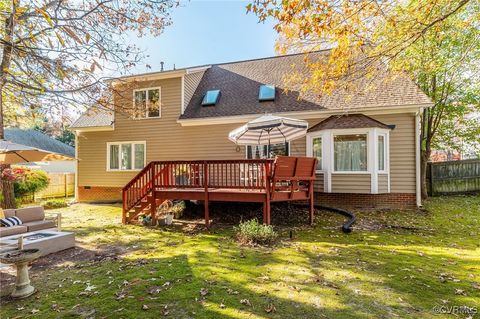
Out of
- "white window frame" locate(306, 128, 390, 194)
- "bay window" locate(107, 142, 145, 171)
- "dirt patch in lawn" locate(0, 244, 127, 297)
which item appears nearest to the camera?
"dirt patch in lawn" locate(0, 244, 127, 297)

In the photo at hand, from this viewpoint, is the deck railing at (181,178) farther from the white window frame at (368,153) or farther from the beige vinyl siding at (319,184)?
the white window frame at (368,153)

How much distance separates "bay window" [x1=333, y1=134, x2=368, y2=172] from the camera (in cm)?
979

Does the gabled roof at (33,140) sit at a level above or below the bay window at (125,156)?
above

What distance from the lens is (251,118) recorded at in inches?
449

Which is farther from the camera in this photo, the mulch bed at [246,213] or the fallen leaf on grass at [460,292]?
the mulch bed at [246,213]

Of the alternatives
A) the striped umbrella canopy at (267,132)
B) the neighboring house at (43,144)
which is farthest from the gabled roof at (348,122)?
the neighboring house at (43,144)

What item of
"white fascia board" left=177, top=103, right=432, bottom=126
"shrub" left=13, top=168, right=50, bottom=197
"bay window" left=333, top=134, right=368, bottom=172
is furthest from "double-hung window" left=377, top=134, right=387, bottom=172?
"shrub" left=13, top=168, right=50, bottom=197

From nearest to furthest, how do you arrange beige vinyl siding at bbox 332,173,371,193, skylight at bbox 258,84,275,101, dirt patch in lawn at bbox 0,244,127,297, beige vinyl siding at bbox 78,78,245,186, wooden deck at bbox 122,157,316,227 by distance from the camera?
dirt patch in lawn at bbox 0,244,127,297, wooden deck at bbox 122,157,316,227, beige vinyl siding at bbox 332,173,371,193, skylight at bbox 258,84,275,101, beige vinyl siding at bbox 78,78,245,186

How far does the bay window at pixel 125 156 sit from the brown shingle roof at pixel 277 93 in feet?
10.2

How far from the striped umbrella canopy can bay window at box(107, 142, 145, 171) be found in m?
6.47

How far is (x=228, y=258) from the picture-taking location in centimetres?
531

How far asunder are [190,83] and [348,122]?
8.16m

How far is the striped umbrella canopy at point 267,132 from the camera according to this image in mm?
7766

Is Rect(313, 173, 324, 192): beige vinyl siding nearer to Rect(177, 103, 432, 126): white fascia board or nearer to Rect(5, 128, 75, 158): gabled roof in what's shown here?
Rect(177, 103, 432, 126): white fascia board
